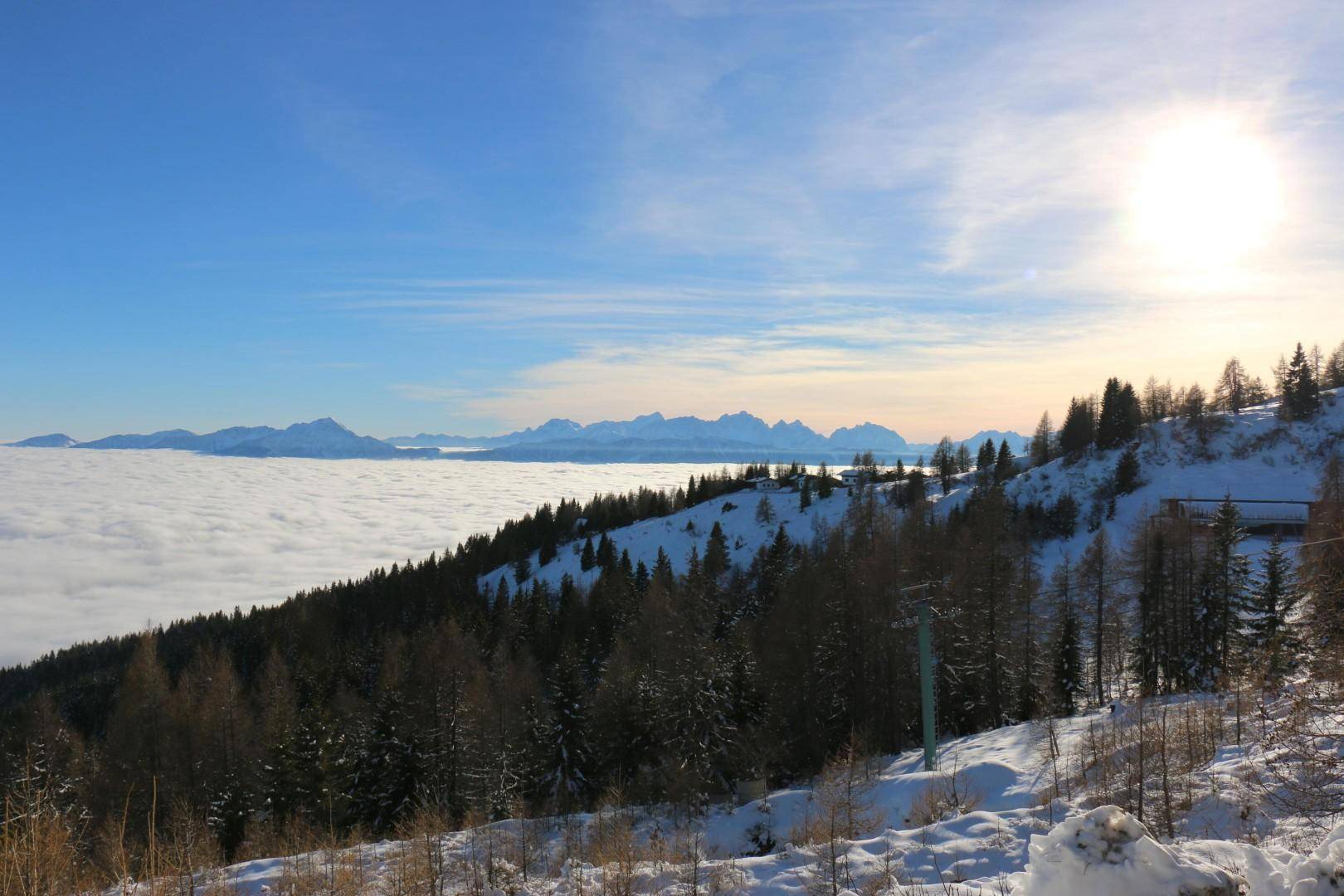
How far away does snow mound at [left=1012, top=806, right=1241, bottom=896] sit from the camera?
6.91 metres

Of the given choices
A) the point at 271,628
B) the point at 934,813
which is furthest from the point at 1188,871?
the point at 271,628

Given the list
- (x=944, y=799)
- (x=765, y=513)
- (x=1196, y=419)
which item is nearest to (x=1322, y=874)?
(x=944, y=799)

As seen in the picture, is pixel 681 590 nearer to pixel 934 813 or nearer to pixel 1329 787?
pixel 934 813

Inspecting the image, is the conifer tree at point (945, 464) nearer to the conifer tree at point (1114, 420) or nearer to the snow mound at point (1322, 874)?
the conifer tree at point (1114, 420)

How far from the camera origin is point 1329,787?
582 inches

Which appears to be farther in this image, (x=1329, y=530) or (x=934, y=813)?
(x=1329, y=530)

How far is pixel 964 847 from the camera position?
53.8 ft

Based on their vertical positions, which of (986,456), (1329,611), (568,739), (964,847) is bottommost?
(568,739)

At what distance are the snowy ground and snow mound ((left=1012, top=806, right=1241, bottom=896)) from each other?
0.04ft

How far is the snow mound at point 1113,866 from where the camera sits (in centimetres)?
691

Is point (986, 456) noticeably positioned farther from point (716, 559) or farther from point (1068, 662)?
point (1068, 662)

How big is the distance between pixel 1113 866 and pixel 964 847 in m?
11.1

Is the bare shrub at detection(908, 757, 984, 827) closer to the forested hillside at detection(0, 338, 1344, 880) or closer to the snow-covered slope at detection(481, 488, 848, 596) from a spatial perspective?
the forested hillside at detection(0, 338, 1344, 880)

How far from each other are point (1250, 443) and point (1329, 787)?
99.0 metres
